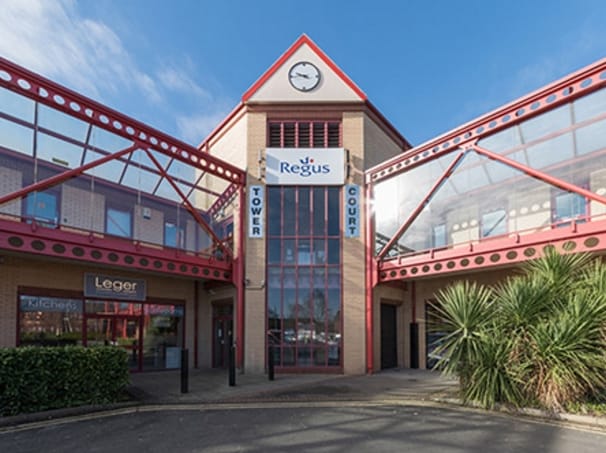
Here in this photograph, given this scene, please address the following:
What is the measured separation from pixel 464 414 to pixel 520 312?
2.18 meters

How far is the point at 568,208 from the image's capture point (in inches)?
413

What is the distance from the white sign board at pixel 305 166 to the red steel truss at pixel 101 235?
3.67 feet

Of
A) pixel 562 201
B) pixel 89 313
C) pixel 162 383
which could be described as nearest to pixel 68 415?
pixel 162 383

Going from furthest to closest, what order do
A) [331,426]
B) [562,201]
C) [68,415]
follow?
1. [562,201]
2. [68,415]
3. [331,426]

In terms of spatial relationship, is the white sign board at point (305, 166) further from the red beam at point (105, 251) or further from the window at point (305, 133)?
the red beam at point (105, 251)

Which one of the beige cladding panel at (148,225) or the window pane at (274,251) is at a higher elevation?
the beige cladding panel at (148,225)

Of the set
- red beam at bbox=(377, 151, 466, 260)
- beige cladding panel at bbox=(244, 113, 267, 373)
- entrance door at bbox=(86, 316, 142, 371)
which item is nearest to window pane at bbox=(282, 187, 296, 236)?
beige cladding panel at bbox=(244, 113, 267, 373)

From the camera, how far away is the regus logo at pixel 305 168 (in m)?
14.6

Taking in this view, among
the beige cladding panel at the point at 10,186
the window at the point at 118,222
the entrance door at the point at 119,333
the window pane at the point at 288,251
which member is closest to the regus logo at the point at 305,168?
the window pane at the point at 288,251

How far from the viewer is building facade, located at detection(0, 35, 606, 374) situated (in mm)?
10469

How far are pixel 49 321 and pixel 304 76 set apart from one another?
11.1 m

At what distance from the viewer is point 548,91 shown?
35.1ft

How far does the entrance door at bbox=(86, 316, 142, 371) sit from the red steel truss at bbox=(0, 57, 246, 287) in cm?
267

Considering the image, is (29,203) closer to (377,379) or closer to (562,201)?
(377,379)
